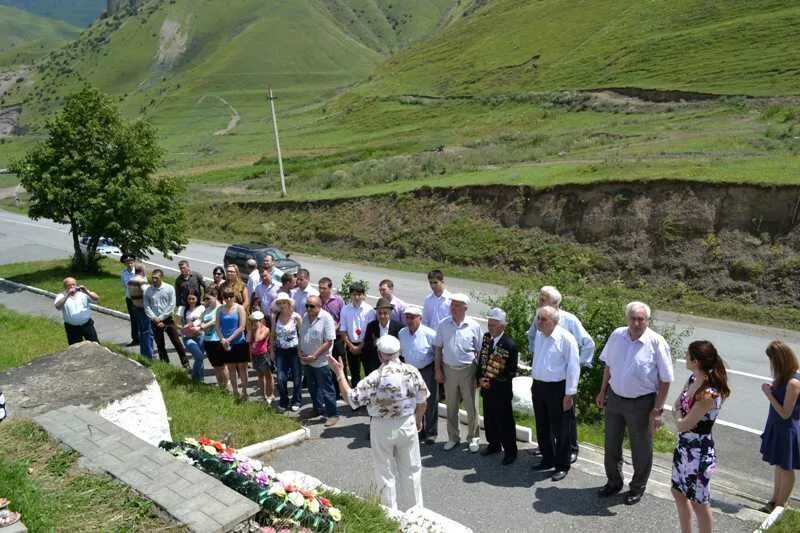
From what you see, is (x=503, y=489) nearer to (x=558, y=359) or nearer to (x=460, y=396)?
(x=460, y=396)

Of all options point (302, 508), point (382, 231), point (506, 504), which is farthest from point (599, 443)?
point (382, 231)

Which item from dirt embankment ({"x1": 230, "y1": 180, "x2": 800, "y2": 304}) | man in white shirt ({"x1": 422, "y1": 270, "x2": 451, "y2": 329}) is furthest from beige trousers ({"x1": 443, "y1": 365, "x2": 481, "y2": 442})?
dirt embankment ({"x1": 230, "y1": 180, "x2": 800, "y2": 304})

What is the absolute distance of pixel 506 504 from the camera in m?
6.89

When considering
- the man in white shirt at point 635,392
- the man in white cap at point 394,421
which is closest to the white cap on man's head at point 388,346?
the man in white cap at point 394,421

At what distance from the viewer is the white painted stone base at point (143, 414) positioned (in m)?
7.37

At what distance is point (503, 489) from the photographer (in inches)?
284

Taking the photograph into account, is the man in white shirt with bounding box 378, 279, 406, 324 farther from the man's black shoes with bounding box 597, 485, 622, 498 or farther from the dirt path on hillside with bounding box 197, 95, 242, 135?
the dirt path on hillside with bounding box 197, 95, 242, 135

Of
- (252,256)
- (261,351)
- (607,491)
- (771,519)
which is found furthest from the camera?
(252,256)

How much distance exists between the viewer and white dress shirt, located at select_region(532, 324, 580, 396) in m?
7.13

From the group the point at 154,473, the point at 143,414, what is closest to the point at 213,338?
the point at 143,414

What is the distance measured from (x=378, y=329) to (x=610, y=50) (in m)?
69.7

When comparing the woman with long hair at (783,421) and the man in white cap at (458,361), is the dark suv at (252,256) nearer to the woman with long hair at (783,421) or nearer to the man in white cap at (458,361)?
the man in white cap at (458,361)

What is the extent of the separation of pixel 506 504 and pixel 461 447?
4.93 ft

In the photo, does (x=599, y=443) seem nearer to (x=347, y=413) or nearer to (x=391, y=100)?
(x=347, y=413)
